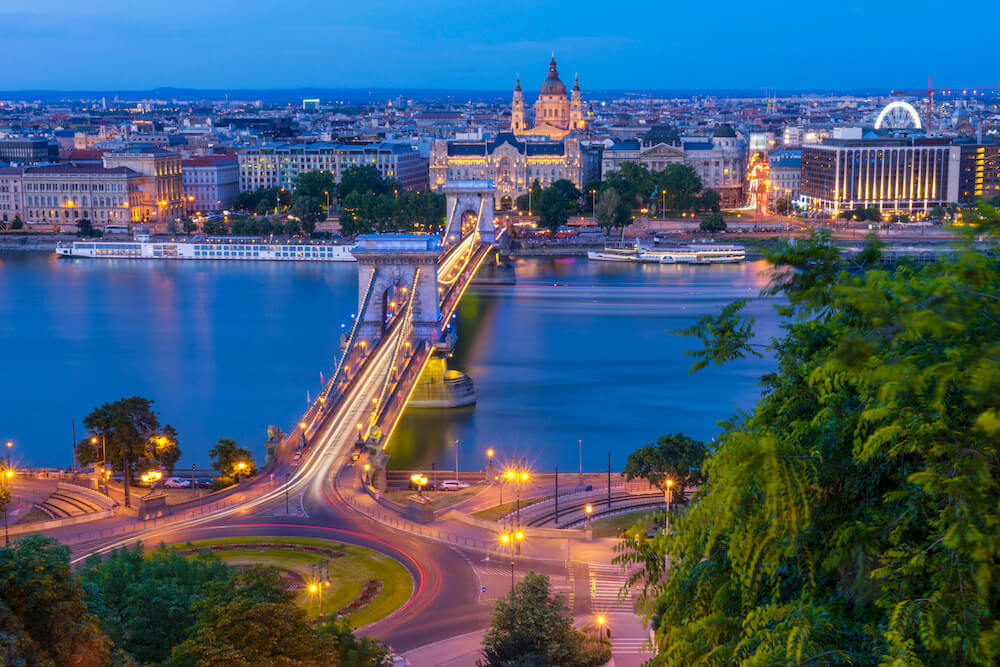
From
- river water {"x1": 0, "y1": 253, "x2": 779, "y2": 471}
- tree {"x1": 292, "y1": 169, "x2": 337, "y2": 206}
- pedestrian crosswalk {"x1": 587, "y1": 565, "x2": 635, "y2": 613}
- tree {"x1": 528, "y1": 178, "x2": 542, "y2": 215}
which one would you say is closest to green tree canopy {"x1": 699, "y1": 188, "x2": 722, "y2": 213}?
tree {"x1": 528, "y1": 178, "x2": 542, "y2": 215}

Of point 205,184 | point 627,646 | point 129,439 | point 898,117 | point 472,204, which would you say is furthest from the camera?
point 898,117

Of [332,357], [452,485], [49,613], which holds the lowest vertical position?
[452,485]

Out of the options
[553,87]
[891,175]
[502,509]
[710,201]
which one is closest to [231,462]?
[502,509]

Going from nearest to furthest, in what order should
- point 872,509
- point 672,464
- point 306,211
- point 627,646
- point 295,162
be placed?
point 872,509 < point 627,646 < point 672,464 < point 306,211 < point 295,162

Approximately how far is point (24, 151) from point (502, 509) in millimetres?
36008

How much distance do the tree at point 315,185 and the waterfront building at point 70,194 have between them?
181 inches

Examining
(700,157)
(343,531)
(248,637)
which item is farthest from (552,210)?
(248,637)

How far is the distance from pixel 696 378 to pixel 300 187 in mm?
21023

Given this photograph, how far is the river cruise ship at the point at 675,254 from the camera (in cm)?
2852

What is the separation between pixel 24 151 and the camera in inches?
1597

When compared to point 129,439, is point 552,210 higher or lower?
higher

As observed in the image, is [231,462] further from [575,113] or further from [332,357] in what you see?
[575,113]

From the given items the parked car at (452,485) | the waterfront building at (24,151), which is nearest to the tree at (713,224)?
the parked car at (452,485)

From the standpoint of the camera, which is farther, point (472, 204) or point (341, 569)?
point (472, 204)
